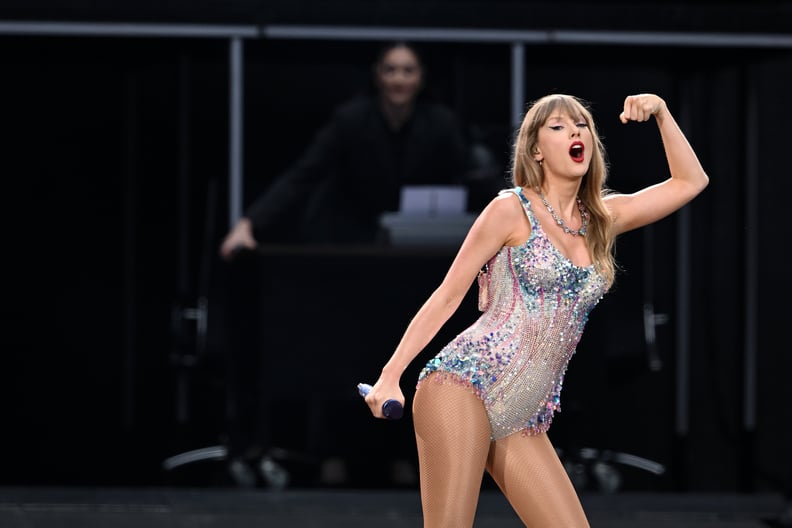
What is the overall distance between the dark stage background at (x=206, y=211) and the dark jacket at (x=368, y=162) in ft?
0.78

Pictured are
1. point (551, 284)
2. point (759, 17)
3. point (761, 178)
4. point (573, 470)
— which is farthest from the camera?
point (761, 178)

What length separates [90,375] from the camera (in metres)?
7.59

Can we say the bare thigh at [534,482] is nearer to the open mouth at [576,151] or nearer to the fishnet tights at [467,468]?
the fishnet tights at [467,468]

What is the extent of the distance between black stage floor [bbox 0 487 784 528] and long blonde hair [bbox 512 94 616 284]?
2.19 m

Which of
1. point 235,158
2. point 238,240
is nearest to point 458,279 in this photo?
point 238,240

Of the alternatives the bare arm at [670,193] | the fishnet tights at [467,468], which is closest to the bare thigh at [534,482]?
the fishnet tights at [467,468]

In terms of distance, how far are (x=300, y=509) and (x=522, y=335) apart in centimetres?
249

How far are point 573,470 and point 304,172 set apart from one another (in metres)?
2.02

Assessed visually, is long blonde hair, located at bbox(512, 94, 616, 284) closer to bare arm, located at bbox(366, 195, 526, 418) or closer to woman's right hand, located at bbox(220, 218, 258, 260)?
bare arm, located at bbox(366, 195, 526, 418)

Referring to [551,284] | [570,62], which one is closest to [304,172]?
[570,62]

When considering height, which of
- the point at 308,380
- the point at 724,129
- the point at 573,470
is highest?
the point at 724,129

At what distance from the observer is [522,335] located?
9.86 ft

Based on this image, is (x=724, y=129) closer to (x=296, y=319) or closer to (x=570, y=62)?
(x=570, y=62)

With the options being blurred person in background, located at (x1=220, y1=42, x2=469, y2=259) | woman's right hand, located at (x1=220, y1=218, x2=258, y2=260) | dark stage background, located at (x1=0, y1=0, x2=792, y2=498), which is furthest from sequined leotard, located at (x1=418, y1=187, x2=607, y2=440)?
dark stage background, located at (x1=0, y1=0, x2=792, y2=498)
